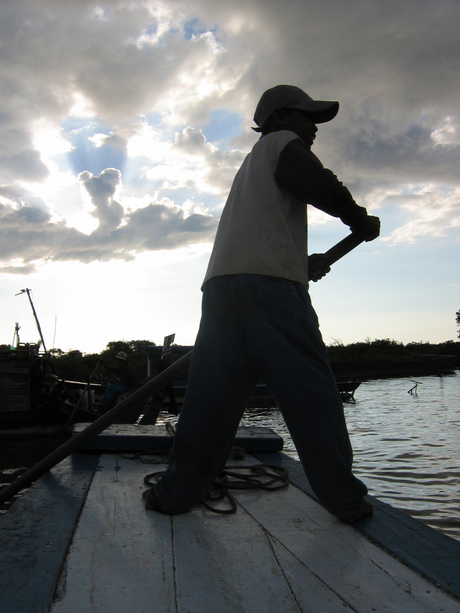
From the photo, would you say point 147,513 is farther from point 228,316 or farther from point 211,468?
point 228,316

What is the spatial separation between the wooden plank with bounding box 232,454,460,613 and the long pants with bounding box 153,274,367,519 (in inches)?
4.8

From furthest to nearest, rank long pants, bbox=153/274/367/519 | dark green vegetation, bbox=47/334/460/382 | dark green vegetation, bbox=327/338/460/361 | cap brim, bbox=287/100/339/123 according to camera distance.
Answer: dark green vegetation, bbox=327/338/460/361 → dark green vegetation, bbox=47/334/460/382 → cap brim, bbox=287/100/339/123 → long pants, bbox=153/274/367/519

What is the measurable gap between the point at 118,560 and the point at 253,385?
0.69 metres

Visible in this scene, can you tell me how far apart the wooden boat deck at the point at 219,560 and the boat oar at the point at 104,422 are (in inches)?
9.4

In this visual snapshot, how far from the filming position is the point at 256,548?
52.7 inches

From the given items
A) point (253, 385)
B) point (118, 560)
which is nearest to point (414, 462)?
point (253, 385)

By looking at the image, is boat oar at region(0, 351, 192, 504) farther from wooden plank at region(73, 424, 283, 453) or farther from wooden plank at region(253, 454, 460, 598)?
wooden plank at region(253, 454, 460, 598)

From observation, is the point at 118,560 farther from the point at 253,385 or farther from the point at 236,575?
the point at 253,385

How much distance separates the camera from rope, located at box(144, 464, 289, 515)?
1816mm

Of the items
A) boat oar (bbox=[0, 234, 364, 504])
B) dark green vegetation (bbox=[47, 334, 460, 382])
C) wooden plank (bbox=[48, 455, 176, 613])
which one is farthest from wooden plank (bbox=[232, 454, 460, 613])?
dark green vegetation (bbox=[47, 334, 460, 382])

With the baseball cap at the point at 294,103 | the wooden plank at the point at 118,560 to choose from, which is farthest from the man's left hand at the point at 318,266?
the wooden plank at the point at 118,560

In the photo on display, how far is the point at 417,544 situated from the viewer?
134 cm

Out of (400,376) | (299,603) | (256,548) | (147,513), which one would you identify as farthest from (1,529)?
(400,376)

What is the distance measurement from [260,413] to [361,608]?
1629cm
